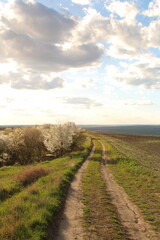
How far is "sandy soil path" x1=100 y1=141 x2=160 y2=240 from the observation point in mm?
9578

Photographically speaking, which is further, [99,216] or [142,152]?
[142,152]

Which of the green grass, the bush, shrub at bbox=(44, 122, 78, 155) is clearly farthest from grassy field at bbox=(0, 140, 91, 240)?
the bush

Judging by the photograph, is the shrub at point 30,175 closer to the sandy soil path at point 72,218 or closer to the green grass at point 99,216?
the sandy soil path at point 72,218

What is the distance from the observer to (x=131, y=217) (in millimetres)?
11445

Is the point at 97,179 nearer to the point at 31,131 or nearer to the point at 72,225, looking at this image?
the point at 72,225

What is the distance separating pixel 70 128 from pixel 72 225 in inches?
1487

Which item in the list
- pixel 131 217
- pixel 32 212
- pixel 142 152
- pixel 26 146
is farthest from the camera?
pixel 142 152

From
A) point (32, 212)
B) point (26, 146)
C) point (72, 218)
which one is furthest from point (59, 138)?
point (72, 218)

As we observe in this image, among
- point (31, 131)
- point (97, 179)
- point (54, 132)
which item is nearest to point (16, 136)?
point (31, 131)

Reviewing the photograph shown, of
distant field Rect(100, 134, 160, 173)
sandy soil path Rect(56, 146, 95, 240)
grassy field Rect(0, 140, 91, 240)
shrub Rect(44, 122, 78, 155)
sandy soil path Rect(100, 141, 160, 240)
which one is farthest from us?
shrub Rect(44, 122, 78, 155)

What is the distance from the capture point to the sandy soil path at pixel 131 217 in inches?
377

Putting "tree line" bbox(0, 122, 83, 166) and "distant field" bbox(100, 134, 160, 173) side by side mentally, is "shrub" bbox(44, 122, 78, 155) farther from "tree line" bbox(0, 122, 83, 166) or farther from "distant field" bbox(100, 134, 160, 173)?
"distant field" bbox(100, 134, 160, 173)

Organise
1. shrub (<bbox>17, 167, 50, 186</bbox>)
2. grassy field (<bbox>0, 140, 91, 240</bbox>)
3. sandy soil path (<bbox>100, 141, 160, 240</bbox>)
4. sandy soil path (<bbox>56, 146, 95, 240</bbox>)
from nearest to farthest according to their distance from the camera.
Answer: grassy field (<bbox>0, 140, 91, 240</bbox>)
sandy soil path (<bbox>56, 146, 95, 240</bbox>)
sandy soil path (<bbox>100, 141, 160, 240</bbox>)
shrub (<bbox>17, 167, 50, 186</bbox>)

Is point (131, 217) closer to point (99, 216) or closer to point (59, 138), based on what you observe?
point (99, 216)
